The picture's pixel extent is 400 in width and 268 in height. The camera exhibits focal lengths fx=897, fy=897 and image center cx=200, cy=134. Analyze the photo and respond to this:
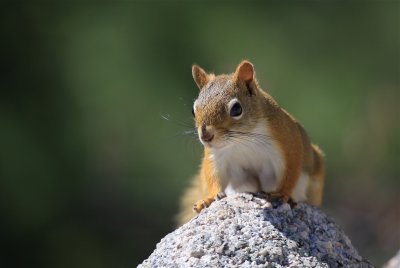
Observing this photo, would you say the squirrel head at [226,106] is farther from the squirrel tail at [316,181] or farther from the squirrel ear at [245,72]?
the squirrel tail at [316,181]

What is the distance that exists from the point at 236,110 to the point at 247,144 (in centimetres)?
13

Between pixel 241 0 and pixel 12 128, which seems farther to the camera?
pixel 241 0

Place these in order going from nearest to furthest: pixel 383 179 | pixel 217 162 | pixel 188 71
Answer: pixel 217 162 < pixel 188 71 < pixel 383 179

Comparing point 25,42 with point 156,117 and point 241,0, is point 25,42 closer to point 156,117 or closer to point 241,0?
point 156,117

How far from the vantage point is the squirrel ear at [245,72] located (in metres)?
2.98

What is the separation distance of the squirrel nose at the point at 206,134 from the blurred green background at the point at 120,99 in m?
2.24

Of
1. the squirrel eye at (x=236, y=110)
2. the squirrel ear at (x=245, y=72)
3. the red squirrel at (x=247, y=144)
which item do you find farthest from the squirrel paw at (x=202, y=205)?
the squirrel ear at (x=245, y=72)

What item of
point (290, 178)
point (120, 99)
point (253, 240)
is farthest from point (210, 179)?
point (120, 99)

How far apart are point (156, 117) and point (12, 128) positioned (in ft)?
2.77

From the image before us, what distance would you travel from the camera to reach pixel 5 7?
5348mm

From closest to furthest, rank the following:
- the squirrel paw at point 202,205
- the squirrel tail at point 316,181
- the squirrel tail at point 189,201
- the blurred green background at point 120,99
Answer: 1. the squirrel paw at point 202,205
2. the squirrel tail at point 316,181
3. the squirrel tail at point 189,201
4. the blurred green background at point 120,99

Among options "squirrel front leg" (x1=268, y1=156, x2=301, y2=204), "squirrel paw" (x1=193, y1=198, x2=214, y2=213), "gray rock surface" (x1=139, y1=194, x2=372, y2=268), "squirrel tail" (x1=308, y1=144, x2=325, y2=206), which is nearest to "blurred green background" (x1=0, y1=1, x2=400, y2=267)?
"squirrel tail" (x1=308, y1=144, x2=325, y2=206)

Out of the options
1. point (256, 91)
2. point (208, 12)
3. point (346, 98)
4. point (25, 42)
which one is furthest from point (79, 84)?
point (256, 91)

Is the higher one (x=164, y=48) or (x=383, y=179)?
(x=164, y=48)
